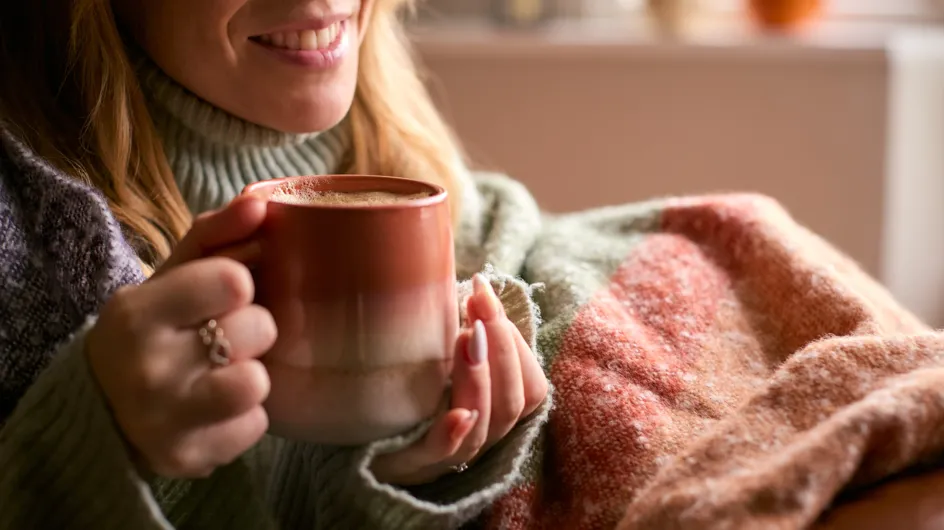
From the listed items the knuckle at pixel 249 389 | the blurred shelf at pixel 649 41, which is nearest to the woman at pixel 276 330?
the knuckle at pixel 249 389

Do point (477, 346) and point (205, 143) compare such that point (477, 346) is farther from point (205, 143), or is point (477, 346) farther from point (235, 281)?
point (205, 143)

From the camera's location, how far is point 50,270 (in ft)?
2.07

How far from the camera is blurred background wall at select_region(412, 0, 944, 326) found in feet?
5.01

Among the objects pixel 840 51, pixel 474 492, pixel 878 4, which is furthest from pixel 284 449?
pixel 878 4

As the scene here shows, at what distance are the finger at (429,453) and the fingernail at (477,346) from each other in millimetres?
27

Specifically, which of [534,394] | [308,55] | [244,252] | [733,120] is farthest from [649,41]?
[244,252]

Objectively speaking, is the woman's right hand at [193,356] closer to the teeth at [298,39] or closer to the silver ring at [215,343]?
the silver ring at [215,343]

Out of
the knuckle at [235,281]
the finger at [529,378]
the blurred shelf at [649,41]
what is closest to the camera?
the knuckle at [235,281]

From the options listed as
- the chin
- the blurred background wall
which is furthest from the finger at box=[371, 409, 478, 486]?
the blurred background wall

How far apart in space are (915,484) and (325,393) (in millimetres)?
315

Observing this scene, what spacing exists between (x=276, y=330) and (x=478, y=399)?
0.38 feet

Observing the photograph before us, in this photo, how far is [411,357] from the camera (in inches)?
19.4

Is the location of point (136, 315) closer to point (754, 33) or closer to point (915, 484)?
point (915, 484)

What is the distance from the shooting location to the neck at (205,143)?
0.77m
